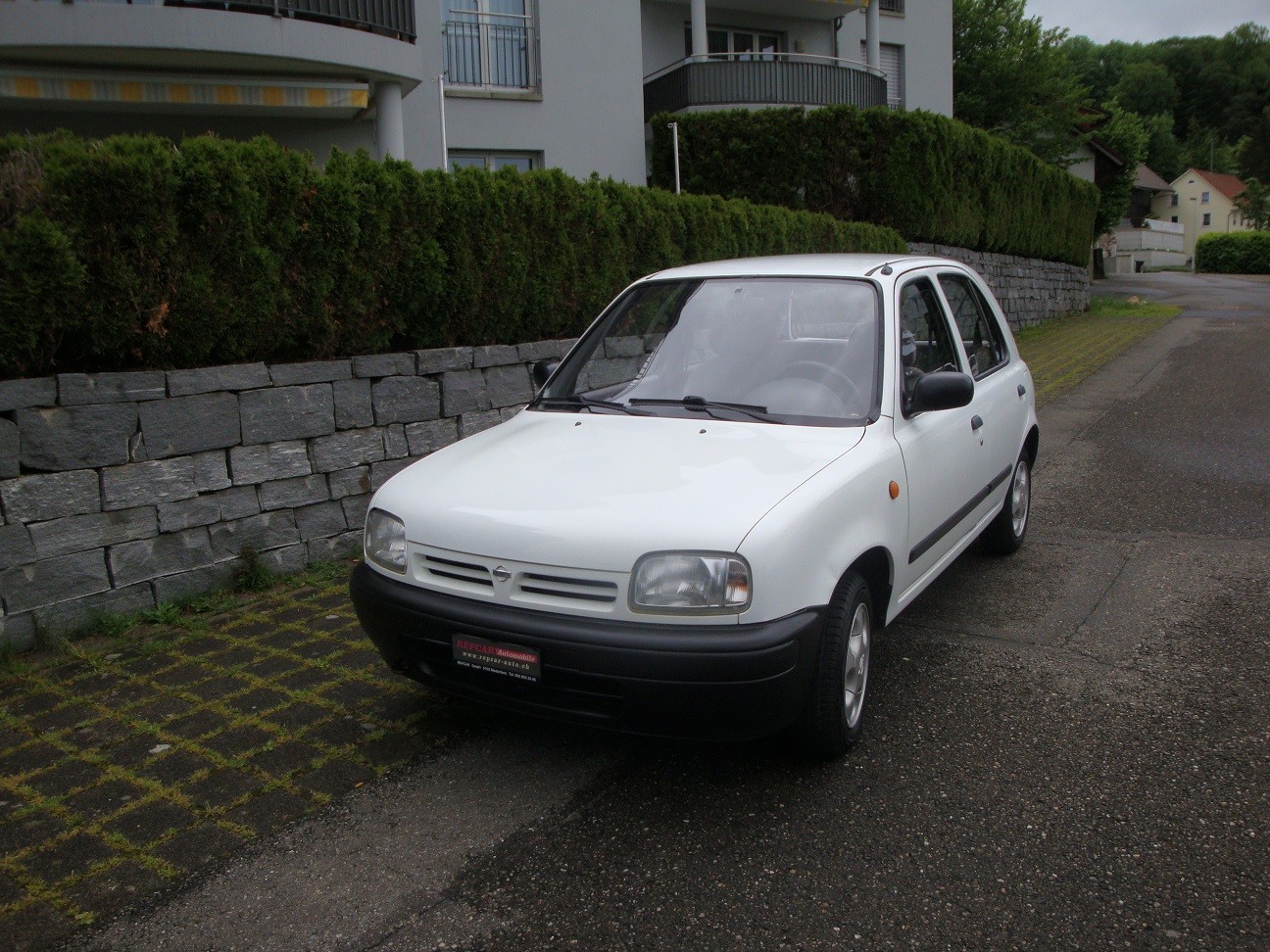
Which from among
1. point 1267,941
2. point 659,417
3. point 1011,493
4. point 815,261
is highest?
point 815,261

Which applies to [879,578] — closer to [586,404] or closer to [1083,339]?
[586,404]

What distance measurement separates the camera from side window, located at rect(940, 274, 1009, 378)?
5508 millimetres

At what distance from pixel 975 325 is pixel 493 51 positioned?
13.2 m

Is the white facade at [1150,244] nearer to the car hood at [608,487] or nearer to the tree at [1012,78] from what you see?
the tree at [1012,78]

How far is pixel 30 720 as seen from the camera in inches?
171

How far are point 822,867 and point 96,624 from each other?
3.78 meters

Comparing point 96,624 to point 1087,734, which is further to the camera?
point 96,624

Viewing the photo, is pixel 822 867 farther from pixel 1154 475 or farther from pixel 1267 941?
pixel 1154 475

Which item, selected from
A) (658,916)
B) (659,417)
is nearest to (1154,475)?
(659,417)

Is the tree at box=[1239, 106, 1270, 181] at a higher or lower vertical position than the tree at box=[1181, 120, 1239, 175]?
lower

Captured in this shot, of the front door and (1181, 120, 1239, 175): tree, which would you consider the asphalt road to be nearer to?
the front door

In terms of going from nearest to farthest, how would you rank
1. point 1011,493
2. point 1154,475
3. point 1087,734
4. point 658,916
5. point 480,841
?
point 658,916 < point 480,841 < point 1087,734 < point 1011,493 < point 1154,475

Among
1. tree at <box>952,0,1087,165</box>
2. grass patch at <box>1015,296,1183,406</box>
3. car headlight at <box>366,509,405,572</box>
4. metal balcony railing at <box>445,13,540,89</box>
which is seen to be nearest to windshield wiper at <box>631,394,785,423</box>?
car headlight at <box>366,509,405,572</box>

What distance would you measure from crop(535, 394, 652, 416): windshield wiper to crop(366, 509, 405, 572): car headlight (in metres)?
1.13
